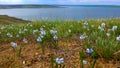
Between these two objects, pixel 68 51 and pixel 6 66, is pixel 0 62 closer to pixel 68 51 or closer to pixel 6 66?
pixel 6 66

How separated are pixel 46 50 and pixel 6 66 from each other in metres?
1.01

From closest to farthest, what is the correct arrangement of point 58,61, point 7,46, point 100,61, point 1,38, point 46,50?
1. point 58,61
2. point 100,61
3. point 46,50
4. point 7,46
5. point 1,38

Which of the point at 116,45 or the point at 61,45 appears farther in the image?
the point at 61,45

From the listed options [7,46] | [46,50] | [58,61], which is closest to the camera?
[58,61]

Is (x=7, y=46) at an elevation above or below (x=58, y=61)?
below

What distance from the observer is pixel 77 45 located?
6898 millimetres

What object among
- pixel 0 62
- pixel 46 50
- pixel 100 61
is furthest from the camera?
pixel 46 50

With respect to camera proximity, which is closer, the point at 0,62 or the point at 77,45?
the point at 0,62

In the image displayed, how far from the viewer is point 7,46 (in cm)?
749

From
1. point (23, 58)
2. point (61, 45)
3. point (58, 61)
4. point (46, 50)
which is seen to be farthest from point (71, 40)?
point (58, 61)

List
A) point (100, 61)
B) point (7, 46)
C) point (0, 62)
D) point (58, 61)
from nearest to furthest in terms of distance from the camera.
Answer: point (58, 61) < point (100, 61) < point (0, 62) < point (7, 46)

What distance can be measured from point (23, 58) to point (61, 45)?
3.50 ft

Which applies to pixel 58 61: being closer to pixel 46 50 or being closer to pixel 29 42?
pixel 46 50

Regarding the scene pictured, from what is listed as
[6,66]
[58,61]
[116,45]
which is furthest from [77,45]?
[58,61]
